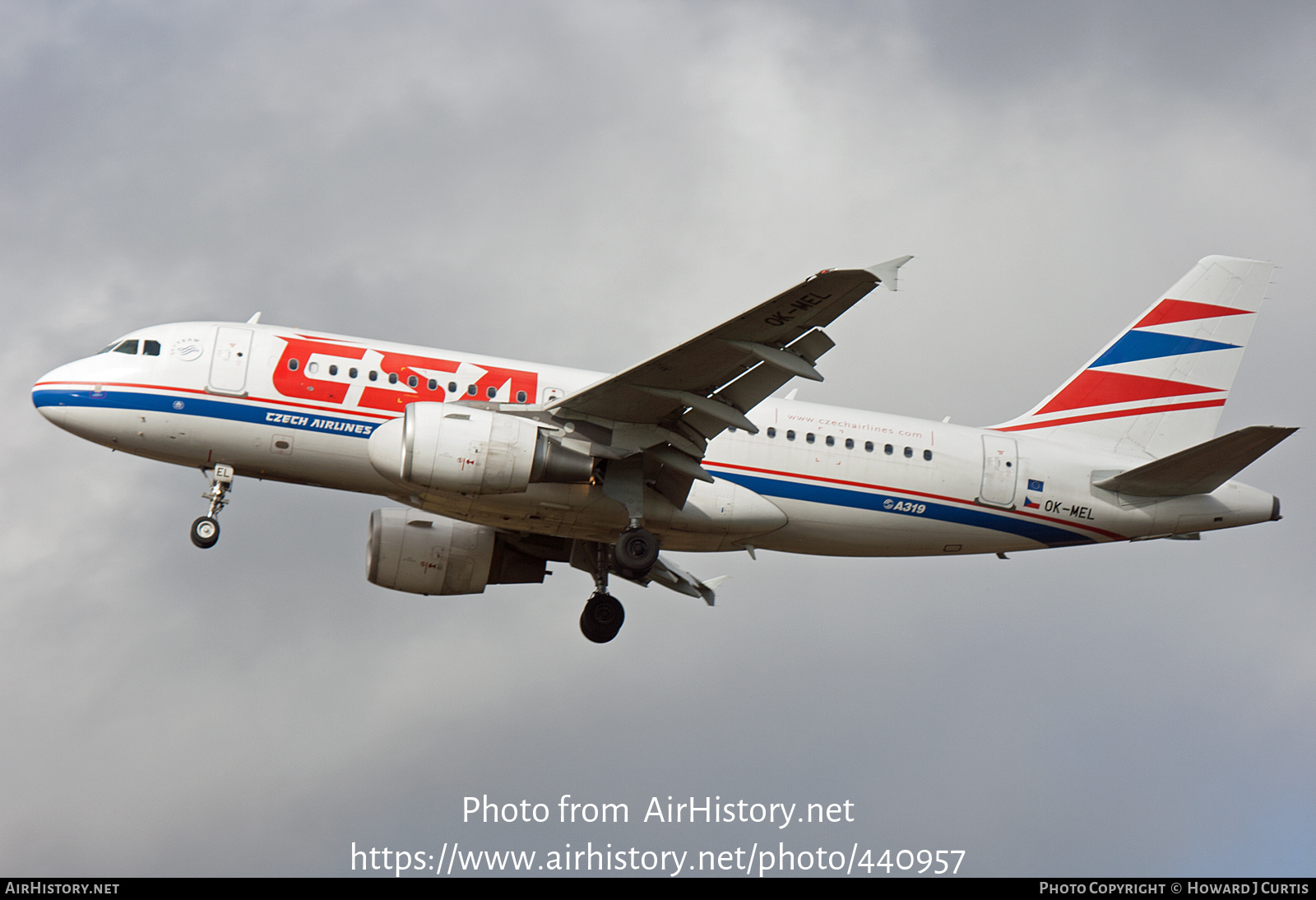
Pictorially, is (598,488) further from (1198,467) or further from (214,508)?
(1198,467)

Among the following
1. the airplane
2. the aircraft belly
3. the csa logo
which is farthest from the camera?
the aircraft belly

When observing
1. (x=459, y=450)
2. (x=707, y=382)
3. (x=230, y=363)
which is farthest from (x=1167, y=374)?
(x=230, y=363)

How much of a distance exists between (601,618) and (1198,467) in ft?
41.1

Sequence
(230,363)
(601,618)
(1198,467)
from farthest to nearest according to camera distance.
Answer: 1. (601,618)
2. (1198,467)
3. (230,363)

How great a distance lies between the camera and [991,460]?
28.5 m

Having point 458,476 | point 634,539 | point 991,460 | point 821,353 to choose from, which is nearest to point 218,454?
point 458,476

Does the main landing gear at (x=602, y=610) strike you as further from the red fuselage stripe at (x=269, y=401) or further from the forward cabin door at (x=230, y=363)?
the forward cabin door at (x=230, y=363)

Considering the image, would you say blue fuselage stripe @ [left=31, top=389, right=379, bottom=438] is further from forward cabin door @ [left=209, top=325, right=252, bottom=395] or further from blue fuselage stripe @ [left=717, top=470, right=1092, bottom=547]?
blue fuselage stripe @ [left=717, top=470, right=1092, bottom=547]

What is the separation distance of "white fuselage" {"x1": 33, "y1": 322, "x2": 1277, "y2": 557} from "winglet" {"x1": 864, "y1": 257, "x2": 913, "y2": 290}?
6884mm

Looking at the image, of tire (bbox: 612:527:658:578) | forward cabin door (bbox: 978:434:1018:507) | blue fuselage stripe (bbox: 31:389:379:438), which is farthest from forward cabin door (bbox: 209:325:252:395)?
forward cabin door (bbox: 978:434:1018:507)

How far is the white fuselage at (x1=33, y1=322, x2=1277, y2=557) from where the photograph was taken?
85.6 ft

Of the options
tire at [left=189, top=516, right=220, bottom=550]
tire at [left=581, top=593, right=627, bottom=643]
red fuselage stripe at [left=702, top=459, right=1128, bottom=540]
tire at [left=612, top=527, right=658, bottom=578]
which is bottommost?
tire at [left=581, top=593, right=627, bottom=643]

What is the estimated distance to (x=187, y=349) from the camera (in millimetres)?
26562

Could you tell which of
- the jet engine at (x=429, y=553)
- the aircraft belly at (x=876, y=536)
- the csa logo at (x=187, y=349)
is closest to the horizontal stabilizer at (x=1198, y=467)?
the aircraft belly at (x=876, y=536)
